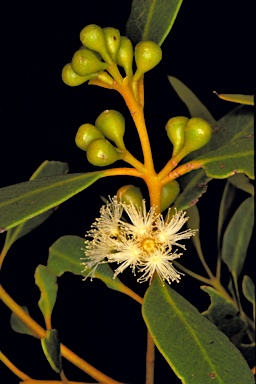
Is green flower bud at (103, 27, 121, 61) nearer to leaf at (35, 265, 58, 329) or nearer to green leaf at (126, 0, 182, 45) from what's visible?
green leaf at (126, 0, 182, 45)

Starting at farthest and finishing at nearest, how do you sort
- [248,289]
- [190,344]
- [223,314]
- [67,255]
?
[248,289]
[67,255]
[223,314]
[190,344]

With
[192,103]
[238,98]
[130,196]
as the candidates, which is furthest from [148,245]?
[192,103]

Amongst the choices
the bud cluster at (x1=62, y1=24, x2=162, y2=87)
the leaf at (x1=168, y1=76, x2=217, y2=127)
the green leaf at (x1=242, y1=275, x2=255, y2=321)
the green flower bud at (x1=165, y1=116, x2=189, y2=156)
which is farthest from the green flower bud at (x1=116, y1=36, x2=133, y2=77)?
the green leaf at (x1=242, y1=275, x2=255, y2=321)

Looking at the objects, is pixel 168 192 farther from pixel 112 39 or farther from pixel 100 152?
pixel 112 39

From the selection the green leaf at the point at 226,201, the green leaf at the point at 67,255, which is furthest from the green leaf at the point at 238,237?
the green leaf at the point at 67,255

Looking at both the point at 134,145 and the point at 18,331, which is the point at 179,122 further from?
the point at 18,331

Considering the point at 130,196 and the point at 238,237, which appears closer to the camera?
the point at 130,196
